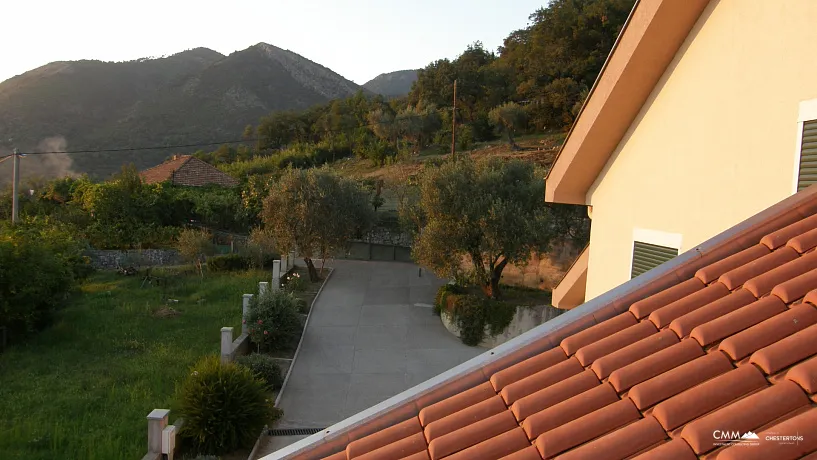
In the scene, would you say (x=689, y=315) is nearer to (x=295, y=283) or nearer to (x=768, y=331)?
(x=768, y=331)

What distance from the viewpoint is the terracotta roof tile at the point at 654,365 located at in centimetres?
232

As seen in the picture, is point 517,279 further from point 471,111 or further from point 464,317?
point 471,111

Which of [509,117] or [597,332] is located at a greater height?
[509,117]

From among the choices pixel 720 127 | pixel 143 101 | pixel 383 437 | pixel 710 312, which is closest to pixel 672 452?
pixel 710 312

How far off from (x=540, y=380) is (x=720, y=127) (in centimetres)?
298

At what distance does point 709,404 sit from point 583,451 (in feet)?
1.57

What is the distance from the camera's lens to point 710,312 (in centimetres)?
254

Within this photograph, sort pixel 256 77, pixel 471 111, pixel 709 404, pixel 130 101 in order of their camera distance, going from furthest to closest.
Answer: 1. pixel 256 77
2. pixel 130 101
3. pixel 471 111
4. pixel 709 404

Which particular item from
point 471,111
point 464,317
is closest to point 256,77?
point 471,111

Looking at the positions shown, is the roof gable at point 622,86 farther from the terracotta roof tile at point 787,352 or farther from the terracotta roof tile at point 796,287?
the terracotta roof tile at point 787,352

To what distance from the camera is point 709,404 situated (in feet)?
6.62

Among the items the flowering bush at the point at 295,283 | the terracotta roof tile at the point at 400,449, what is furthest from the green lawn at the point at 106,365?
the terracotta roof tile at the point at 400,449

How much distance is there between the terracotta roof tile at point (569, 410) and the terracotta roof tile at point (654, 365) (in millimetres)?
55

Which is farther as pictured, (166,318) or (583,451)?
(166,318)
